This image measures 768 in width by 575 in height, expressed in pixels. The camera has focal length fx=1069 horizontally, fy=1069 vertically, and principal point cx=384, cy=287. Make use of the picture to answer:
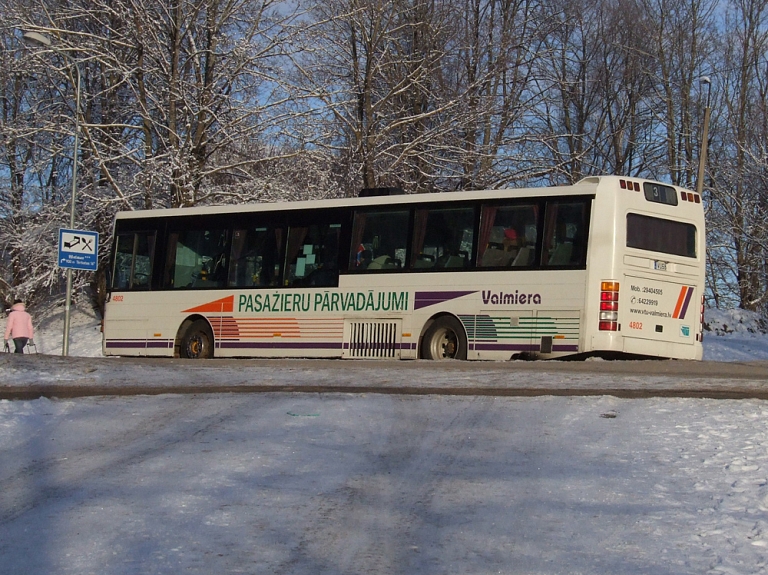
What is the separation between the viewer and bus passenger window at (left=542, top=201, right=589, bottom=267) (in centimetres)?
1644

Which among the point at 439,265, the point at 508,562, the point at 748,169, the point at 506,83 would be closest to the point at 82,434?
the point at 508,562

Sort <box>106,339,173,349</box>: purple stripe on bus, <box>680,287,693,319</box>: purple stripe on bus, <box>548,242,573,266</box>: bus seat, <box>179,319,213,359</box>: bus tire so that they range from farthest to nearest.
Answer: <box>106,339,173,349</box>: purple stripe on bus < <box>179,319,213,359</box>: bus tire < <box>680,287,693,319</box>: purple stripe on bus < <box>548,242,573,266</box>: bus seat

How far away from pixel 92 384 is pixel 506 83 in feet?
75.9

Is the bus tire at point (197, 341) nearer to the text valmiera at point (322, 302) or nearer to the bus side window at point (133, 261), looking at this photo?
the text valmiera at point (322, 302)

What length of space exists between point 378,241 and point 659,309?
4.99 meters

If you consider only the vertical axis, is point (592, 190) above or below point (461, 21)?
below

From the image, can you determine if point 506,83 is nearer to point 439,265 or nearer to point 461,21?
point 461,21

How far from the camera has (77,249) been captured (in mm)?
24703

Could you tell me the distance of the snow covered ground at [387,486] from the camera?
5.84 metres

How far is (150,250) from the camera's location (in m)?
21.5

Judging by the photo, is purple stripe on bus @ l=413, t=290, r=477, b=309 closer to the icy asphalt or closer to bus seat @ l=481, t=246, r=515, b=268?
bus seat @ l=481, t=246, r=515, b=268

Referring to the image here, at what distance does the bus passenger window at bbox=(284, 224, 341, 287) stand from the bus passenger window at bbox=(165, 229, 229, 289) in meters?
1.55

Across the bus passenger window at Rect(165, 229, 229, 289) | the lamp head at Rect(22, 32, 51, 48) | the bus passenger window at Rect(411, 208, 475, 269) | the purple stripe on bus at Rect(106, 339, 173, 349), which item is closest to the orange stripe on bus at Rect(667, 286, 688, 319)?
the bus passenger window at Rect(411, 208, 475, 269)

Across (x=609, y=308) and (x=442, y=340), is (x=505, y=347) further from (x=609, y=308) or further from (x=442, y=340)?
(x=609, y=308)
